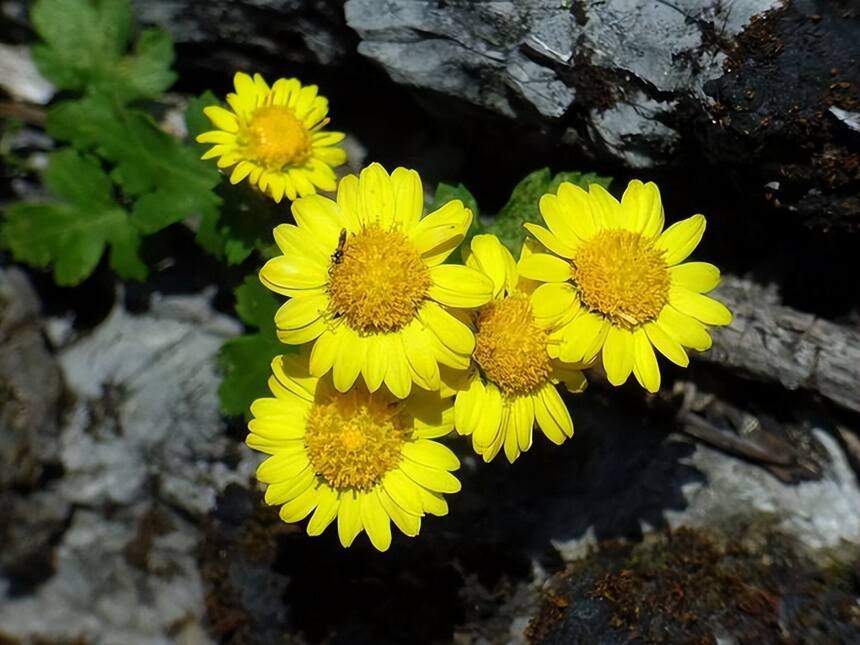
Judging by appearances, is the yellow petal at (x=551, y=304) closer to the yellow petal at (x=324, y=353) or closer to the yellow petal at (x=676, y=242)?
the yellow petal at (x=676, y=242)

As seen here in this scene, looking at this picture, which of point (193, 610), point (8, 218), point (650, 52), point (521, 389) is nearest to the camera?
point (521, 389)

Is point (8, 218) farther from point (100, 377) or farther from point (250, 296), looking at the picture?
point (250, 296)

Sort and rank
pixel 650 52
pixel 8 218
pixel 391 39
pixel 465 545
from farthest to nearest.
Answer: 1. pixel 8 218
2. pixel 465 545
3. pixel 391 39
4. pixel 650 52

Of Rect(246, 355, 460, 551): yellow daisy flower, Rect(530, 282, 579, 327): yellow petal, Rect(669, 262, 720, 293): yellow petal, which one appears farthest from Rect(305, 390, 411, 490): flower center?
Rect(669, 262, 720, 293): yellow petal

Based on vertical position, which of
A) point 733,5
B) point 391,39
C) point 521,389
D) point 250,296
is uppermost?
point 733,5

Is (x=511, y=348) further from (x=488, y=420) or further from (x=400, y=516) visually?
(x=400, y=516)

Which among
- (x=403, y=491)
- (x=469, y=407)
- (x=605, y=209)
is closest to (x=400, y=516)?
(x=403, y=491)

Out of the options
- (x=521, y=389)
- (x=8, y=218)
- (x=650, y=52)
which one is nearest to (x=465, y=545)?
(x=521, y=389)

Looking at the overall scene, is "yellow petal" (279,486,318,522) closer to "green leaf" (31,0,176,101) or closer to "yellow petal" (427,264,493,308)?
"yellow petal" (427,264,493,308)
